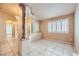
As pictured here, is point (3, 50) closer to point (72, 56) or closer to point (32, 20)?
point (32, 20)

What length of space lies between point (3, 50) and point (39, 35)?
67 cm

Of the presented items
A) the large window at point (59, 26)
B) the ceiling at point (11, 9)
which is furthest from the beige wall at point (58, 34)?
the ceiling at point (11, 9)

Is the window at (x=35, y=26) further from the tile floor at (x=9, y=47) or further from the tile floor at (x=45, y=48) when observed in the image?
the tile floor at (x=9, y=47)

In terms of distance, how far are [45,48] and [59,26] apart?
46 cm

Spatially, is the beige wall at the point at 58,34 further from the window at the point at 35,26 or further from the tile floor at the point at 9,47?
the tile floor at the point at 9,47

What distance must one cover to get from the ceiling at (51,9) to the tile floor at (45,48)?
0.48 m

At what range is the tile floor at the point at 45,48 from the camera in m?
1.74

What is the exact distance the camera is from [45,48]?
1.78 m

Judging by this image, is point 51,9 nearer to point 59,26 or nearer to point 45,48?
point 59,26

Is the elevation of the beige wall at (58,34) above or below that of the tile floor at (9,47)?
above

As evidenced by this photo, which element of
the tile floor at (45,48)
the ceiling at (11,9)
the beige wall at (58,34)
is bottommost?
the tile floor at (45,48)

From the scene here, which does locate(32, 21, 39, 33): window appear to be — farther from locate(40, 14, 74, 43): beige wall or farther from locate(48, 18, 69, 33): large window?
locate(48, 18, 69, 33): large window

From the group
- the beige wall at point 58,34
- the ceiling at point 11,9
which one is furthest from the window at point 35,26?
the ceiling at point 11,9

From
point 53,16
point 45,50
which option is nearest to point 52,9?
point 53,16
